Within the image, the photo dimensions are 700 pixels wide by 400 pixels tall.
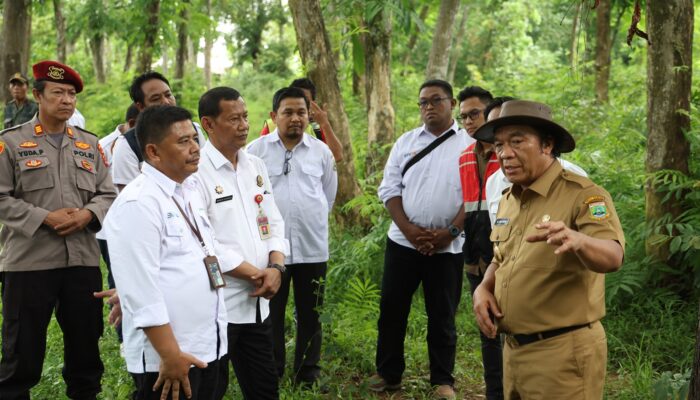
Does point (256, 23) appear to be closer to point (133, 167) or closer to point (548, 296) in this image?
point (133, 167)

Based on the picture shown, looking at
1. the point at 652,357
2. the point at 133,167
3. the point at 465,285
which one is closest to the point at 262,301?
the point at 133,167

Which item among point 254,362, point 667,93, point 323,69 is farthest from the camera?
point 323,69

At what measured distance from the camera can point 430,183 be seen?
521 centimetres

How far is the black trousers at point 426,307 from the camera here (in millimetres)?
5242

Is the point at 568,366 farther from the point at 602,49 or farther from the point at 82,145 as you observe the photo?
the point at 602,49

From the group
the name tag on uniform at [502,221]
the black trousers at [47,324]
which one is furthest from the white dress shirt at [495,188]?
the black trousers at [47,324]

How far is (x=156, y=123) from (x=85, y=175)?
A: 5.19 feet

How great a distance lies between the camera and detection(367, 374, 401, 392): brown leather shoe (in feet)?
17.6

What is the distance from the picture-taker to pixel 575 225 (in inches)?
116

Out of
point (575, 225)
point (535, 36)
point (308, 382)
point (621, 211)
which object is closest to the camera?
point (575, 225)

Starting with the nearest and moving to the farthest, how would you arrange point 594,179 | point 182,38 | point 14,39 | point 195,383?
point 195,383
point 594,179
point 14,39
point 182,38

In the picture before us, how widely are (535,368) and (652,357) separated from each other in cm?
304

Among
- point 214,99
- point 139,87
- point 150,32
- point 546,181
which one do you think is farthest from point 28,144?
point 150,32

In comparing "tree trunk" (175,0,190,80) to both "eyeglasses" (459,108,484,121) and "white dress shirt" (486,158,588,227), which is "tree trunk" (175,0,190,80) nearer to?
"eyeglasses" (459,108,484,121)
